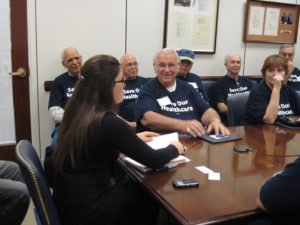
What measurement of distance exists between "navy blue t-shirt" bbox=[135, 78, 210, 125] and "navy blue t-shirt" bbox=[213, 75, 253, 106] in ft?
4.06

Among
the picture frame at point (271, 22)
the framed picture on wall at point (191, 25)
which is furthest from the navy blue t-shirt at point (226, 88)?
the picture frame at point (271, 22)

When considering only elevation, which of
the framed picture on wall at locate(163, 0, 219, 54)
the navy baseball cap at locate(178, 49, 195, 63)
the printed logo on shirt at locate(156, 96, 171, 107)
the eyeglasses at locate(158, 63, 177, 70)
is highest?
the framed picture on wall at locate(163, 0, 219, 54)

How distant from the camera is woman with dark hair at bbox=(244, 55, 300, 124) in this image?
239 cm

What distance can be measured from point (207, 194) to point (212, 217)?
0.17 metres

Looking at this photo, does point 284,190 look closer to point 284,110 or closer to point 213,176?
point 213,176

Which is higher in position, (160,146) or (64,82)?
(64,82)

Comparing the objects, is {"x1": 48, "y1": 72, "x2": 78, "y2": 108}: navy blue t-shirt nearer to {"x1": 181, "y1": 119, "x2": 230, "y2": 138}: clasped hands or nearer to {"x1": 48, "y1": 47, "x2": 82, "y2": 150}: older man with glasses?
{"x1": 48, "y1": 47, "x2": 82, "y2": 150}: older man with glasses

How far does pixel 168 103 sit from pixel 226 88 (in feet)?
5.17

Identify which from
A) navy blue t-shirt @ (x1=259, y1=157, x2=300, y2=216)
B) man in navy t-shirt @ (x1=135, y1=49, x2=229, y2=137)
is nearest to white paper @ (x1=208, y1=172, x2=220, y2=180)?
navy blue t-shirt @ (x1=259, y1=157, x2=300, y2=216)

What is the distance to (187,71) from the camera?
349 cm

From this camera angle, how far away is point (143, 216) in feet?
5.27

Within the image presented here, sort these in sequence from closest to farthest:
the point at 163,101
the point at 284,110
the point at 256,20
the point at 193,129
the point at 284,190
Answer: the point at 284,190
the point at 193,129
the point at 163,101
the point at 284,110
the point at 256,20

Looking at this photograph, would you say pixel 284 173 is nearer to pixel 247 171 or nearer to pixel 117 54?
pixel 247 171

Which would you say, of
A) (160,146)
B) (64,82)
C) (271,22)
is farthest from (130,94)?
(271,22)
